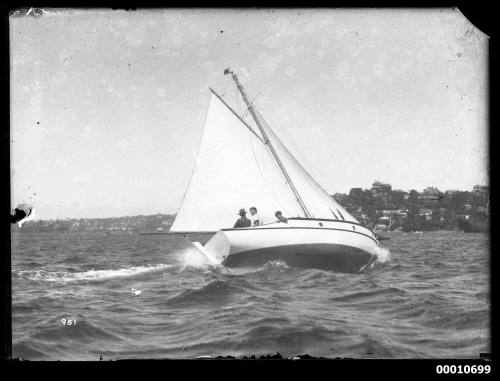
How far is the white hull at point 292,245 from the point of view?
44.0 feet

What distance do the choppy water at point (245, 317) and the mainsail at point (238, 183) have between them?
3.65 m

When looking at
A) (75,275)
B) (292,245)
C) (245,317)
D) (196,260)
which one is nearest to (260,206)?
(292,245)

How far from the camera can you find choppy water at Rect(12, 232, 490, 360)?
25.4 feet

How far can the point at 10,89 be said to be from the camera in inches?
341

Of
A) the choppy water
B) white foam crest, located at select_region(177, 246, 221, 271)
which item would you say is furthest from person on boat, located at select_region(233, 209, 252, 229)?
the choppy water

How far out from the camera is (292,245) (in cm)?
1345

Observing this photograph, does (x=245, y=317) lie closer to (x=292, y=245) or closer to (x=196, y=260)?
(x=292, y=245)

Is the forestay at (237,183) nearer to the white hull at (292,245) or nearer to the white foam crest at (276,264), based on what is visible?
the white hull at (292,245)

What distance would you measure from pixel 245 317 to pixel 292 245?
16.3 ft

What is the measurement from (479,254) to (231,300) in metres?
4.74

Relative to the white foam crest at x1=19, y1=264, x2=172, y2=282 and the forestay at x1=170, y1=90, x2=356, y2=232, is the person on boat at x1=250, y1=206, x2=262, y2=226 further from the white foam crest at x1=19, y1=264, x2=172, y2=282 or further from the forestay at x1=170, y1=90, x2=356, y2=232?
the white foam crest at x1=19, y1=264, x2=172, y2=282

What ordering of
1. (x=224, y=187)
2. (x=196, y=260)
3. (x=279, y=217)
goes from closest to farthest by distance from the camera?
(x=279, y=217)
(x=224, y=187)
(x=196, y=260)

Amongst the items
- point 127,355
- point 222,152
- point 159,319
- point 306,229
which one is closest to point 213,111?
point 222,152

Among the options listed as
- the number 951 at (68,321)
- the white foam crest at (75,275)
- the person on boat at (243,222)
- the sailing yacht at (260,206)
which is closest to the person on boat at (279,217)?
the sailing yacht at (260,206)
